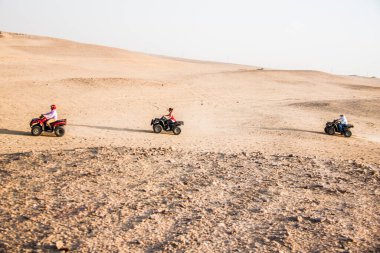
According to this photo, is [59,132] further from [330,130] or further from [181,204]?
[330,130]

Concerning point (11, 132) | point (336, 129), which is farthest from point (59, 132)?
point (336, 129)

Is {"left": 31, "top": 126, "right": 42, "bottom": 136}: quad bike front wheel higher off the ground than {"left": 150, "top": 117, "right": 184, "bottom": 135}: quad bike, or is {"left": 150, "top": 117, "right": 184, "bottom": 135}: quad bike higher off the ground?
{"left": 150, "top": 117, "right": 184, "bottom": 135}: quad bike

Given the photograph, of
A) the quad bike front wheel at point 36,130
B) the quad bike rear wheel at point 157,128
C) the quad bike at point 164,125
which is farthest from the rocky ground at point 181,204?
the quad bike rear wheel at point 157,128

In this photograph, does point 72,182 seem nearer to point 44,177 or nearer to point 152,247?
point 44,177

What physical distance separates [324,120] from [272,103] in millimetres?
8492

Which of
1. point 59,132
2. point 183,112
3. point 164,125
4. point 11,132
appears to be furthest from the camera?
point 183,112

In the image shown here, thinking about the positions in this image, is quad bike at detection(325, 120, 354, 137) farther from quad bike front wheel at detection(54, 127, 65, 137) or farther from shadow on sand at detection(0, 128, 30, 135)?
shadow on sand at detection(0, 128, 30, 135)

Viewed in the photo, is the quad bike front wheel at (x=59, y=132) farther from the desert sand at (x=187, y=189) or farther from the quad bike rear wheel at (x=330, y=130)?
the quad bike rear wheel at (x=330, y=130)

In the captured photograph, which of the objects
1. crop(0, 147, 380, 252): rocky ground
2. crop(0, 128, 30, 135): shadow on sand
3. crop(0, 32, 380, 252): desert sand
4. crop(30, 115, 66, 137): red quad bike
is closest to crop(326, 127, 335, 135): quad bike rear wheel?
crop(0, 32, 380, 252): desert sand

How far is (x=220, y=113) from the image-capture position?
25.5m

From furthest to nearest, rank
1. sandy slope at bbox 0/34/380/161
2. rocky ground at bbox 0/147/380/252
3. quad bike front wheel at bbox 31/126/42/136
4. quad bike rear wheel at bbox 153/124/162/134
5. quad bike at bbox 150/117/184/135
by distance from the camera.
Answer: quad bike rear wheel at bbox 153/124/162/134 → quad bike at bbox 150/117/184/135 → quad bike front wheel at bbox 31/126/42/136 → sandy slope at bbox 0/34/380/161 → rocky ground at bbox 0/147/380/252

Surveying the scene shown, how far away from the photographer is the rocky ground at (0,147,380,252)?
586cm

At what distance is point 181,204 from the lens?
7.27 metres

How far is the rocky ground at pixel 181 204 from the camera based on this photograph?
5863mm
